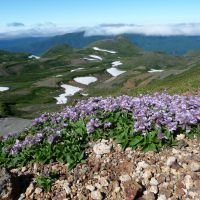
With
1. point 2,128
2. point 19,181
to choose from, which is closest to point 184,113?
point 19,181

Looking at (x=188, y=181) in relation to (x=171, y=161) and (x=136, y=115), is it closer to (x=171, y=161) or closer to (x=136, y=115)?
(x=171, y=161)

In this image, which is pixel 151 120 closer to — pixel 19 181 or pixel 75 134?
pixel 75 134

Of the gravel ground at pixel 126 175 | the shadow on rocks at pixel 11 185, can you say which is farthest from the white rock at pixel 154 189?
the shadow on rocks at pixel 11 185

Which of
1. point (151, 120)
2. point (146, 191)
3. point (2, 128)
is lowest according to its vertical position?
point (2, 128)

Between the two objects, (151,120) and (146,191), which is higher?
(151,120)

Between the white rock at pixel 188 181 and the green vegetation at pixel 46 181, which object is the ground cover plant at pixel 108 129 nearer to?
the green vegetation at pixel 46 181

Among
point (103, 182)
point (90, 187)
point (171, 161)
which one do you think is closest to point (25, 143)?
point (90, 187)
